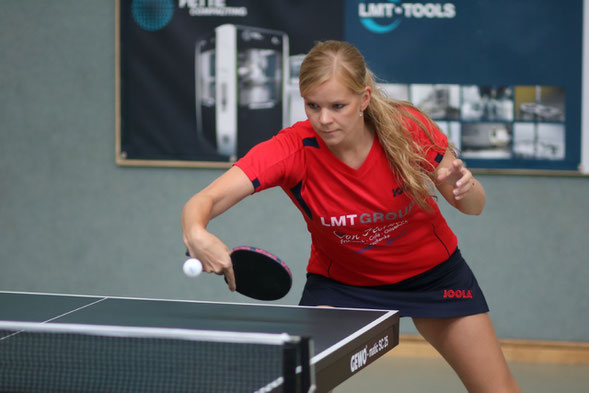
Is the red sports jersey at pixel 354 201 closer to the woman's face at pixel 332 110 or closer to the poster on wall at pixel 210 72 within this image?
the woman's face at pixel 332 110

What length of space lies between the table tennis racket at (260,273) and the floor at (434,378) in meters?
1.91

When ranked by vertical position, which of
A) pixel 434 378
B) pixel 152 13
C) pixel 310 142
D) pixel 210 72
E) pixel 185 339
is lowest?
pixel 434 378

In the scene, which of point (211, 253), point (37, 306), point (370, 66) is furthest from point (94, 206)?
point (211, 253)

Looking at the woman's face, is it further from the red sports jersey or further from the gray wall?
the gray wall

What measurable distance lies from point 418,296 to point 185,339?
3.52 ft

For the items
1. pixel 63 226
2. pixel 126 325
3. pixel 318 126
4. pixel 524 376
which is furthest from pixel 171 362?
pixel 63 226

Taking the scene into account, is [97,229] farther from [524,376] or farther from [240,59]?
[524,376]

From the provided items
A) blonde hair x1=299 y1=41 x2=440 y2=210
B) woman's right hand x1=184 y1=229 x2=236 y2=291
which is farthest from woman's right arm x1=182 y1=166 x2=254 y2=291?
blonde hair x1=299 y1=41 x2=440 y2=210

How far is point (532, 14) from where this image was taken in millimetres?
4316

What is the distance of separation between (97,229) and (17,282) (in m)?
0.64

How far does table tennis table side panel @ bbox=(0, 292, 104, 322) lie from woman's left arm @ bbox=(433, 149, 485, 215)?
1.19 metres

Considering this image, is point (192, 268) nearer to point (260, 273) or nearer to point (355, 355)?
point (260, 273)

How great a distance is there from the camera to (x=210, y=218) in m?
2.13

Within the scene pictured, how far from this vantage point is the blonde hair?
2.19m
